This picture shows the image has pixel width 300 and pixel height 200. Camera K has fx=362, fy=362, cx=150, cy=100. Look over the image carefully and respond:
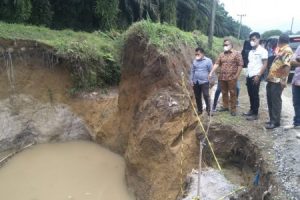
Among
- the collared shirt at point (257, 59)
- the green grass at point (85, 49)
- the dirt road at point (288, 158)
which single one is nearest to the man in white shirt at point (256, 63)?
the collared shirt at point (257, 59)

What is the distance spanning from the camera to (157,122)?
847cm

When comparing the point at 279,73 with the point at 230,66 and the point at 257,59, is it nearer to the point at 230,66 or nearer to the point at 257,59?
the point at 257,59

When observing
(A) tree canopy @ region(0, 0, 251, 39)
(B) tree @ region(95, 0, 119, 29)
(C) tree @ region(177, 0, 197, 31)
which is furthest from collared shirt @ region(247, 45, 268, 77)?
(C) tree @ region(177, 0, 197, 31)

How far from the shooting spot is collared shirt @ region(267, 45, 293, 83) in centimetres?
712

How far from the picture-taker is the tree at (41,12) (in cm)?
1588

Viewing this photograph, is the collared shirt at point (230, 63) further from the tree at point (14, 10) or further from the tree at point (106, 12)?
the tree at point (106, 12)

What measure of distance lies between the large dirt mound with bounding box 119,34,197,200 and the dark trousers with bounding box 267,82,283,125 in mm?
1832

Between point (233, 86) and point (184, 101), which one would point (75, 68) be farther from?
point (233, 86)

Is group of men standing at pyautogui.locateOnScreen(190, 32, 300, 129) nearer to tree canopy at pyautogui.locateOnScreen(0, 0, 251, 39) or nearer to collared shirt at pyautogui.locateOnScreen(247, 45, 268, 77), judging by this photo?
collared shirt at pyautogui.locateOnScreen(247, 45, 268, 77)

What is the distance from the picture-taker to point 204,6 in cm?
Result: 2972

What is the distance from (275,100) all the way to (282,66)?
0.70 m

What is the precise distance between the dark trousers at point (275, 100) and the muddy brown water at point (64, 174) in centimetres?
405

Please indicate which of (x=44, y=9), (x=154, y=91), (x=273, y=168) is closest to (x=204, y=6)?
(x=44, y=9)

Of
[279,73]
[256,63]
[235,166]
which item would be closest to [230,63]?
[256,63]
